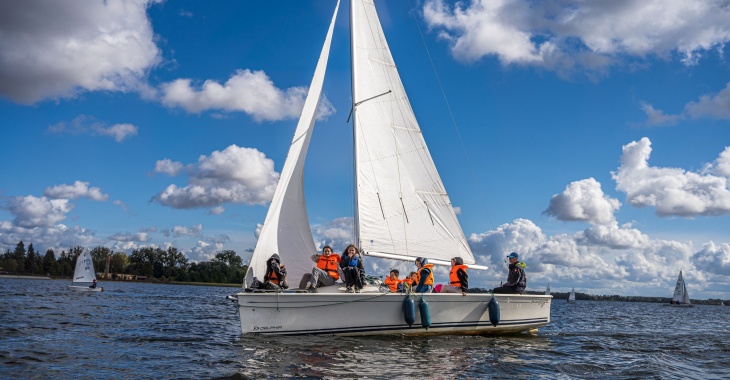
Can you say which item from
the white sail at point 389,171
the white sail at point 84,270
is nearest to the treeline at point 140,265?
the white sail at point 84,270

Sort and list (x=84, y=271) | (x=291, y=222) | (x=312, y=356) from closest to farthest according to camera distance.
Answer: (x=312, y=356) < (x=291, y=222) < (x=84, y=271)

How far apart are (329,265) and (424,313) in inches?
110

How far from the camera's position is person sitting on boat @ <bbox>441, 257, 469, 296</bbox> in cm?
1619

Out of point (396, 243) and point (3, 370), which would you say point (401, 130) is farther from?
point (3, 370)

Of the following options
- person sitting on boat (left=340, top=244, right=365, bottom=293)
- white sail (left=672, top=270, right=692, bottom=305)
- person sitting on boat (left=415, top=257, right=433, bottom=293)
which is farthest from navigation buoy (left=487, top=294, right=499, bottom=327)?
white sail (left=672, top=270, right=692, bottom=305)

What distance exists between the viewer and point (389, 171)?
56.9 feet

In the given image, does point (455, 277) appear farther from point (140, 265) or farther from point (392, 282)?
point (140, 265)

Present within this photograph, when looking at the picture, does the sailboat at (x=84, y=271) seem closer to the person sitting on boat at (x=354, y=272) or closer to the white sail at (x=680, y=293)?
the person sitting on boat at (x=354, y=272)

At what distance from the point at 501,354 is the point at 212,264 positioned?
4948 inches

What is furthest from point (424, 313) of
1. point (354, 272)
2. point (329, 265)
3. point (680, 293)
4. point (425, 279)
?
point (680, 293)

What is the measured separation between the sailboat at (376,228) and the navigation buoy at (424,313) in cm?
3

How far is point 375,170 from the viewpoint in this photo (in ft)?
55.7

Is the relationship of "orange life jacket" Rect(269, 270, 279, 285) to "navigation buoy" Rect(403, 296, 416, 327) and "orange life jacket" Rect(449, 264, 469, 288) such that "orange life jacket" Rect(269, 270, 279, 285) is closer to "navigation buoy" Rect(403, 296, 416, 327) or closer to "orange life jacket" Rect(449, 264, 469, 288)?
"navigation buoy" Rect(403, 296, 416, 327)

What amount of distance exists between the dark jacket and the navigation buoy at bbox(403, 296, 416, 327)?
3.85m
